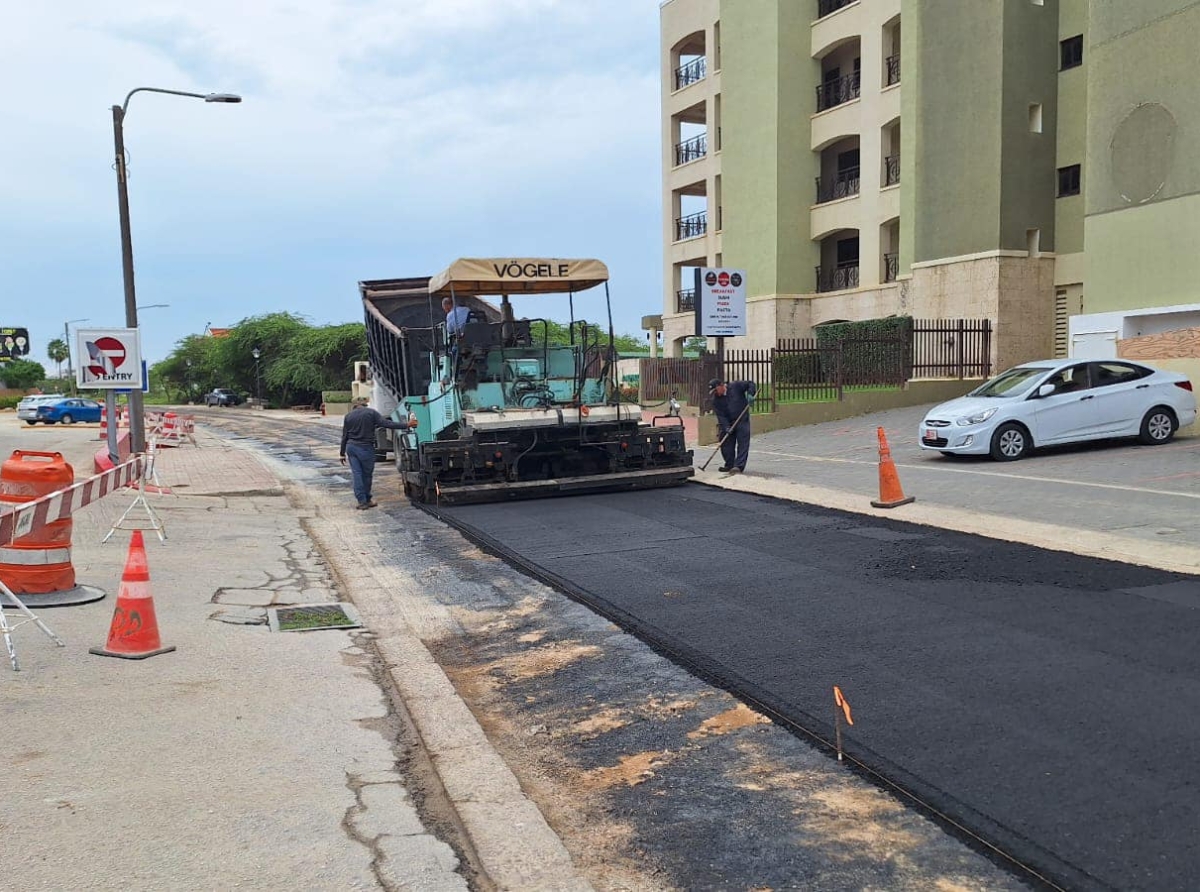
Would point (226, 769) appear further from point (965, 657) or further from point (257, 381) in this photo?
point (257, 381)

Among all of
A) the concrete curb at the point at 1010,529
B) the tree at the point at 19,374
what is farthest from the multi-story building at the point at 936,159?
the tree at the point at 19,374

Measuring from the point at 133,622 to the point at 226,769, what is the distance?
7.41ft

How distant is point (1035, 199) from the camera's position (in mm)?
29344

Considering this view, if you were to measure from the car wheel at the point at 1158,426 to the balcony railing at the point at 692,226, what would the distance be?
29621 mm

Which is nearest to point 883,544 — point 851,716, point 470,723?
point 851,716

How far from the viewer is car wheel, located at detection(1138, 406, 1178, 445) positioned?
16.1 m

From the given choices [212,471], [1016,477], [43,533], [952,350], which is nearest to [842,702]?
[43,533]

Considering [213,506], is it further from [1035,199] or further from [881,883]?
[1035,199]

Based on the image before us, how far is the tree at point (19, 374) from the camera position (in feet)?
382

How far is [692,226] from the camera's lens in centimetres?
4569

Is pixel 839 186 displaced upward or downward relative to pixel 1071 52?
downward

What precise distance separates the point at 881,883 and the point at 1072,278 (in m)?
28.6

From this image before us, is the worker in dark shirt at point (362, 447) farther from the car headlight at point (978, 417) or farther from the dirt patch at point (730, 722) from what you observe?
the dirt patch at point (730, 722)

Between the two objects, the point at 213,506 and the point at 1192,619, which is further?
the point at 213,506
